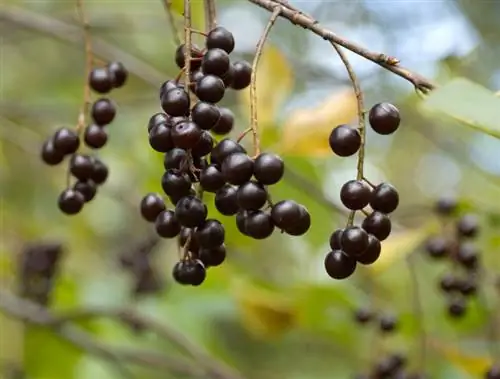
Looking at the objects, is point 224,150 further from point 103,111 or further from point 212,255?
point 103,111

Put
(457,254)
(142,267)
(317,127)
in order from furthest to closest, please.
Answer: (142,267) → (457,254) → (317,127)

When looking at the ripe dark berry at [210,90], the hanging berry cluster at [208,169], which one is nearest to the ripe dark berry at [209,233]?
the hanging berry cluster at [208,169]

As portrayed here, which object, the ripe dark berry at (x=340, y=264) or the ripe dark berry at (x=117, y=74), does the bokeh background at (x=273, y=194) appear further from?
the ripe dark berry at (x=117, y=74)

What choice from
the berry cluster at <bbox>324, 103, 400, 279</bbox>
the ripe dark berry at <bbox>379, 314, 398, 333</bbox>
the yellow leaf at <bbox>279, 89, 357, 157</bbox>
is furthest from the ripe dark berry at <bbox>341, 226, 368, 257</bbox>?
the ripe dark berry at <bbox>379, 314, 398, 333</bbox>

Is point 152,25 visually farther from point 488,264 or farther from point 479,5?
point 479,5

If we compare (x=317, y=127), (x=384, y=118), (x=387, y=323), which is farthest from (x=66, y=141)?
(x=387, y=323)

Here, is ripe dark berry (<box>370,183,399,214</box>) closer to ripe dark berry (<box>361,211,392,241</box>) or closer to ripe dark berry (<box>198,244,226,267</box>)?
ripe dark berry (<box>361,211,392,241</box>)
